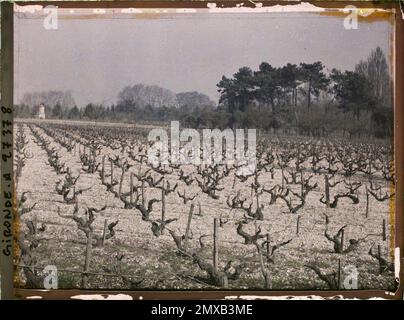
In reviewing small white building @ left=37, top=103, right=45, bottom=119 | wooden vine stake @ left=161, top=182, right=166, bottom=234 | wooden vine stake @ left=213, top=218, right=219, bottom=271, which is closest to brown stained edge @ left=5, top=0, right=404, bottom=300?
wooden vine stake @ left=213, top=218, right=219, bottom=271

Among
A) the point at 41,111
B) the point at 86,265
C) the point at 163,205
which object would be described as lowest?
the point at 86,265

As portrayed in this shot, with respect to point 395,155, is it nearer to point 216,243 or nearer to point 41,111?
point 216,243

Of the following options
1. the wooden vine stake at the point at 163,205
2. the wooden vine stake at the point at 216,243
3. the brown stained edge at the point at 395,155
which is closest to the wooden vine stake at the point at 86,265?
the brown stained edge at the point at 395,155

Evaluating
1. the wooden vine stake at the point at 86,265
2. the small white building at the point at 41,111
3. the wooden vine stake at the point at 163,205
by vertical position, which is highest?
the small white building at the point at 41,111

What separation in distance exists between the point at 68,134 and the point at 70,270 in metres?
0.85

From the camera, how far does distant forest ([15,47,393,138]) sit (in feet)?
12.6

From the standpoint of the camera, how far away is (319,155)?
12.9 ft

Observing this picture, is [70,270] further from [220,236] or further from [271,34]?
[271,34]

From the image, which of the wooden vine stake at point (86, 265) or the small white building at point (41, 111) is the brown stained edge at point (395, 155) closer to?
the wooden vine stake at point (86, 265)

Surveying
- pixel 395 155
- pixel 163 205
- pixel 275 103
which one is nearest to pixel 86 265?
pixel 163 205

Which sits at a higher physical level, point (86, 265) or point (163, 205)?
point (163, 205)

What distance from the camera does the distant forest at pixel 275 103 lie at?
12.6 ft

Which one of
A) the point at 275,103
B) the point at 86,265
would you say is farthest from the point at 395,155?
the point at 86,265

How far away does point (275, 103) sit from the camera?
391 cm
